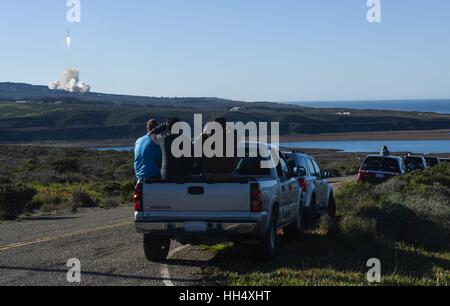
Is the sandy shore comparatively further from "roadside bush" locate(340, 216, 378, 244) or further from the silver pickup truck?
the silver pickup truck

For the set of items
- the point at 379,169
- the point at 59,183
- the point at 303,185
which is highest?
the point at 303,185

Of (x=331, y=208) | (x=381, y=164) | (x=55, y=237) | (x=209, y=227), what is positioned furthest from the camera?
(x=381, y=164)

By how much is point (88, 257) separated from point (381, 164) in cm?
1626

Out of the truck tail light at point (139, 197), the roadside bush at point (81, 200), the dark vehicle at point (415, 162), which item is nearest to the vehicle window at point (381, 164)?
the dark vehicle at point (415, 162)

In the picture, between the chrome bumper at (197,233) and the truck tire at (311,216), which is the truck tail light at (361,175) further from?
the chrome bumper at (197,233)

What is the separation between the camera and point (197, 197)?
10531 millimetres

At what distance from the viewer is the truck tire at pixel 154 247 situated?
440 inches

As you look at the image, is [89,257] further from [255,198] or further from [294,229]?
[294,229]

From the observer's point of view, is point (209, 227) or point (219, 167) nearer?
point (209, 227)

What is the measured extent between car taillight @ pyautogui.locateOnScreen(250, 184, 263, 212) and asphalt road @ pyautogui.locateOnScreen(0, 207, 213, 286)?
1.21 metres

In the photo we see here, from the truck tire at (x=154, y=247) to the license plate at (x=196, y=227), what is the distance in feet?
2.75

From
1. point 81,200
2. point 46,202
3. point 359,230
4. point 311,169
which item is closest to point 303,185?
point 359,230

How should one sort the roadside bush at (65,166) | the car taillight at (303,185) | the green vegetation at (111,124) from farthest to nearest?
the green vegetation at (111,124) → the roadside bush at (65,166) → the car taillight at (303,185)
